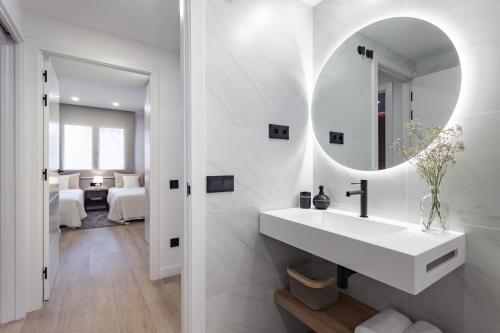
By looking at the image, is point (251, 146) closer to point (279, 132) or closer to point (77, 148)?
point (279, 132)

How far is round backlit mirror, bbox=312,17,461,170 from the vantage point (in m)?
1.18

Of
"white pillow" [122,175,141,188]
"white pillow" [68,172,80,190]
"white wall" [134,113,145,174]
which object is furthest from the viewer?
"white wall" [134,113,145,174]

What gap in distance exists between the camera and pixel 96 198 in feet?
18.7

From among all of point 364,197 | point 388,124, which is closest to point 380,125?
point 388,124

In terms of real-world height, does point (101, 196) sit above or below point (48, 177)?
below

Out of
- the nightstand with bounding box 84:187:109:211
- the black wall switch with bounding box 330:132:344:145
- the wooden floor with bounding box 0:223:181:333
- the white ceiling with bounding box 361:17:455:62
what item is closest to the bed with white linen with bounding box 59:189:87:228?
the wooden floor with bounding box 0:223:181:333

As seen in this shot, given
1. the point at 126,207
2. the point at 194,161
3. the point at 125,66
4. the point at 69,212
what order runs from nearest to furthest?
the point at 194,161, the point at 125,66, the point at 69,212, the point at 126,207

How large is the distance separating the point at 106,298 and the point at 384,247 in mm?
2324

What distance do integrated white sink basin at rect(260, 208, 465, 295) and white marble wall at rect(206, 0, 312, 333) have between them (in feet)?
0.73

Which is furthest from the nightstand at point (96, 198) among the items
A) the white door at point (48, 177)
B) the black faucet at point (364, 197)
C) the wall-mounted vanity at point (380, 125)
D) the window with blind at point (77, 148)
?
the black faucet at point (364, 197)

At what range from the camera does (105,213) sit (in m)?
5.39

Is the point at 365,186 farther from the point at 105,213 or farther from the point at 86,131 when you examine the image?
the point at 86,131

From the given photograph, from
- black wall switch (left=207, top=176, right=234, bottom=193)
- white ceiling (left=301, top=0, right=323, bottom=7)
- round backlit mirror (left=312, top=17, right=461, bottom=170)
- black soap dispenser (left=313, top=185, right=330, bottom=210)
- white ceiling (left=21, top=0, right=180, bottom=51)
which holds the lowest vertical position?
black soap dispenser (left=313, top=185, right=330, bottom=210)

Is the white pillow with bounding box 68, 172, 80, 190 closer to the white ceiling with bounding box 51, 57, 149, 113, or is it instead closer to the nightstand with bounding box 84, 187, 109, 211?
the nightstand with bounding box 84, 187, 109, 211
